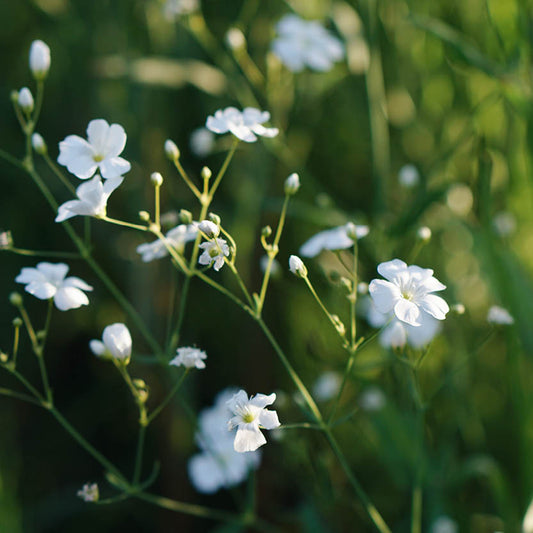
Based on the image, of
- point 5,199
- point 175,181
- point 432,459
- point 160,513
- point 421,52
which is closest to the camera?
point 432,459

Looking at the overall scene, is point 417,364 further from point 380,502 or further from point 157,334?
point 157,334

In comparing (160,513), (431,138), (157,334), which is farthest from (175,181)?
(160,513)

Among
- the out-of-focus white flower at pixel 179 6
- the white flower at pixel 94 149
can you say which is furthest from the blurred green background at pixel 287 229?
the white flower at pixel 94 149

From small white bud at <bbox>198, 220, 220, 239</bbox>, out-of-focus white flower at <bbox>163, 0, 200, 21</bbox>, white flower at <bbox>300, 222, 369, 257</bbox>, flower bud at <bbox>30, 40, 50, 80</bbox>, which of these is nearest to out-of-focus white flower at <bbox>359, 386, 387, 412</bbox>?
white flower at <bbox>300, 222, 369, 257</bbox>

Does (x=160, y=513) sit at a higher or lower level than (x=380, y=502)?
lower

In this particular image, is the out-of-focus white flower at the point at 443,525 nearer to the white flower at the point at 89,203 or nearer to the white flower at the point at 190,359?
the white flower at the point at 190,359

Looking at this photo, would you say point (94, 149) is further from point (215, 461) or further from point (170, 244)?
point (215, 461)
